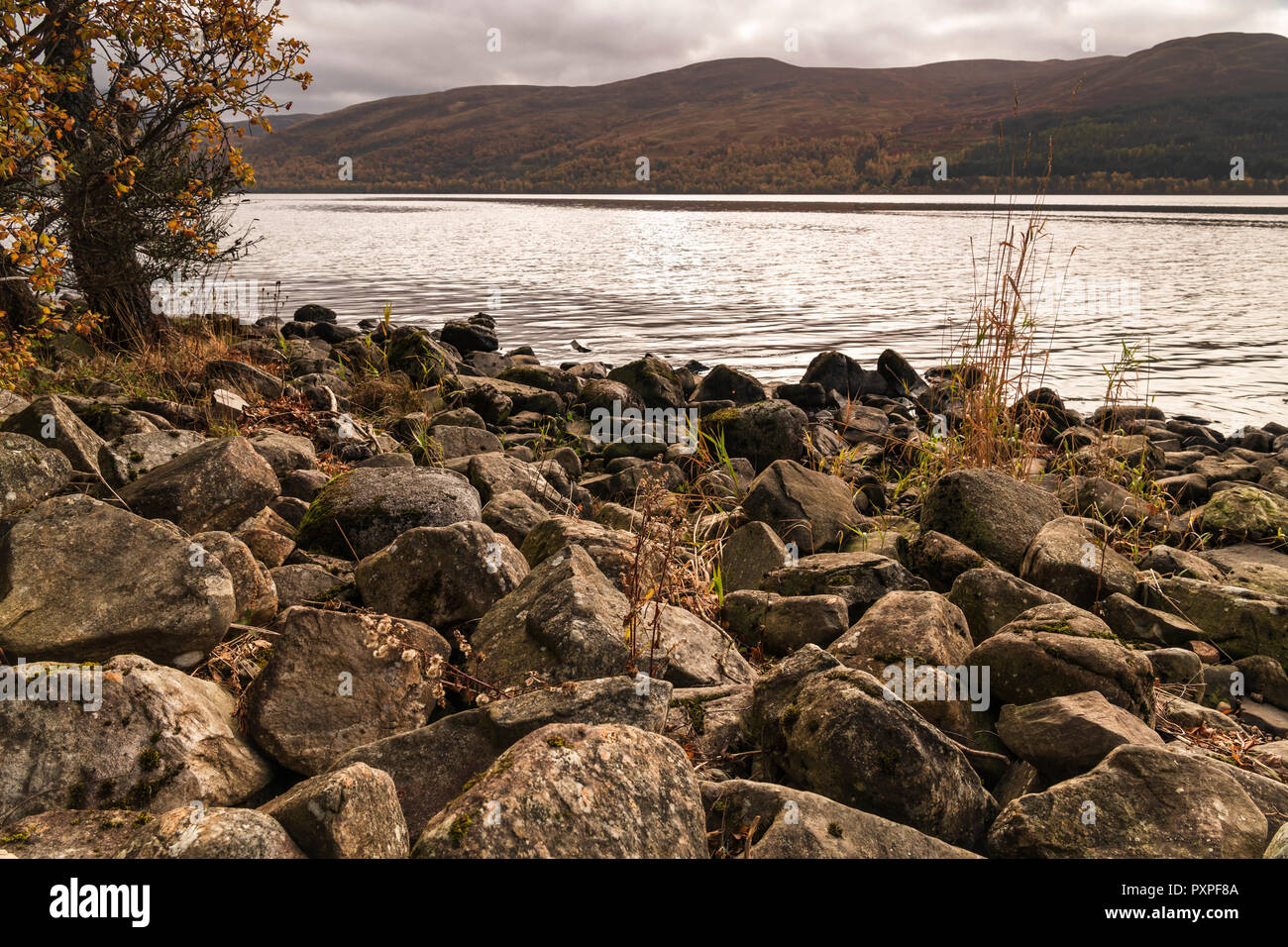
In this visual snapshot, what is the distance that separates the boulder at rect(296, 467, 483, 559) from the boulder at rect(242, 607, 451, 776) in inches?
54.9

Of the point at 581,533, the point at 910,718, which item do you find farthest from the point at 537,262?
the point at 910,718

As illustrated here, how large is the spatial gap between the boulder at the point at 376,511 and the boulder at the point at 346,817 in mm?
Answer: 2299

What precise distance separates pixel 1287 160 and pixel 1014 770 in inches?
3906

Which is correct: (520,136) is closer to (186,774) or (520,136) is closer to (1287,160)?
(1287,160)

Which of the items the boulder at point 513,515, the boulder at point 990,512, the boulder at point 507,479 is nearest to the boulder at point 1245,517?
the boulder at point 990,512

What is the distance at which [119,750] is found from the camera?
2.82 metres

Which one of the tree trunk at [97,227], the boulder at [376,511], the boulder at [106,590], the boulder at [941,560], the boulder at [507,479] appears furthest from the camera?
the tree trunk at [97,227]

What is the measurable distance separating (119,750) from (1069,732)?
3256 millimetres

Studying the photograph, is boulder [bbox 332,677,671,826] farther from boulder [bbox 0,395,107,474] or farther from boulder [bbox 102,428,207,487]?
boulder [bbox 0,395,107,474]

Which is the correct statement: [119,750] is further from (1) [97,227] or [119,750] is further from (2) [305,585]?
(1) [97,227]

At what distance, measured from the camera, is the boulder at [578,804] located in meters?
2.44

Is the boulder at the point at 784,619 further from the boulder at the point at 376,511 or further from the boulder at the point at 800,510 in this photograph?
the boulder at the point at 376,511

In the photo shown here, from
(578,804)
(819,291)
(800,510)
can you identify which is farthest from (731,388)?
(819,291)

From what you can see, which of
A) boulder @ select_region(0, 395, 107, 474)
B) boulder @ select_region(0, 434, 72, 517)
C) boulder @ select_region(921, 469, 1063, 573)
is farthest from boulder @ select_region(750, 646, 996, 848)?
boulder @ select_region(0, 395, 107, 474)
